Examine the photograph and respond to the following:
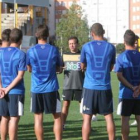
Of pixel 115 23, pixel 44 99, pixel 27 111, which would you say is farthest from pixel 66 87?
pixel 115 23

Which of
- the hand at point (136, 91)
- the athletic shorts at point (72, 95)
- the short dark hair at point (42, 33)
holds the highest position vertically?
the short dark hair at point (42, 33)

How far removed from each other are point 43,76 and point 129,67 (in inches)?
53.5

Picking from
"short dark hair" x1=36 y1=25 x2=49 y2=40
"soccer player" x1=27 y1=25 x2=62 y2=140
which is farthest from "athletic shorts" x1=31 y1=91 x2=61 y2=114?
"short dark hair" x1=36 y1=25 x2=49 y2=40

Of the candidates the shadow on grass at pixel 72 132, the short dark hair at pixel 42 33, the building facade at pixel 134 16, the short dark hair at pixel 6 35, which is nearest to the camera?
the short dark hair at pixel 42 33

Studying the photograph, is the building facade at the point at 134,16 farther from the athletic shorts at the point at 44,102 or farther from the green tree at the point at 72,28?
the athletic shorts at the point at 44,102

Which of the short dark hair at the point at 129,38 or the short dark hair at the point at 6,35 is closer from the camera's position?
the short dark hair at the point at 129,38

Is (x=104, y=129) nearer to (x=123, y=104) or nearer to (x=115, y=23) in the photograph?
(x=123, y=104)

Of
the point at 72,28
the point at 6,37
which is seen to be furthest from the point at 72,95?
the point at 72,28

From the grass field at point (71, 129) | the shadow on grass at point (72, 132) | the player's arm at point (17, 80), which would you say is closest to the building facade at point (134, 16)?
the grass field at point (71, 129)

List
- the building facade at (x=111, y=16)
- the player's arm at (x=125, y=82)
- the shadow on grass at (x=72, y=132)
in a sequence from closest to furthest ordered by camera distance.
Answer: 1. the player's arm at (x=125, y=82)
2. the shadow on grass at (x=72, y=132)
3. the building facade at (x=111, y=16)

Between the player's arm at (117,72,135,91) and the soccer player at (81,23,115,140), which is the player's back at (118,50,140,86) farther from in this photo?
the soccer player at (81,23,115,140)

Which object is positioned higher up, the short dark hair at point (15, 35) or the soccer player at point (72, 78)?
the short dark hair at point (15, 35)

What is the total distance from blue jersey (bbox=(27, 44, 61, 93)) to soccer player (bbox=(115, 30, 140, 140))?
1.01 meters

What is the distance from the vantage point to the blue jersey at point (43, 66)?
24.2ft
